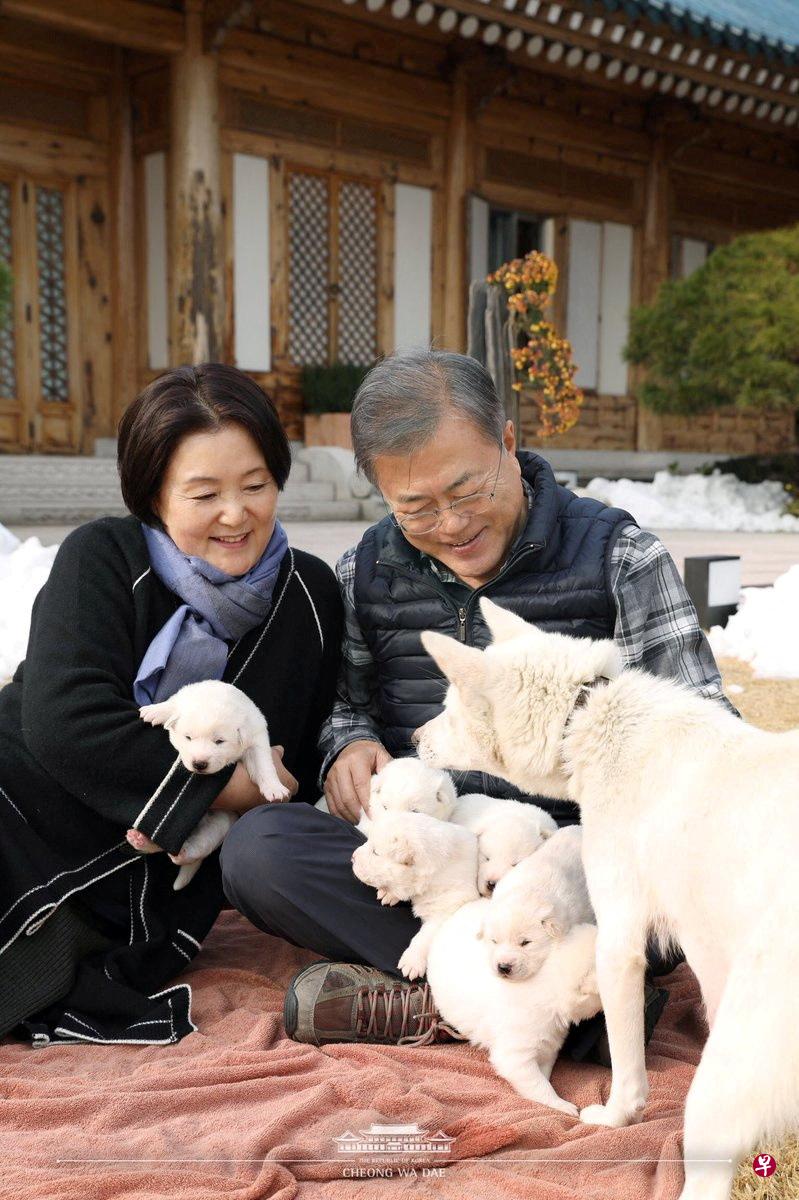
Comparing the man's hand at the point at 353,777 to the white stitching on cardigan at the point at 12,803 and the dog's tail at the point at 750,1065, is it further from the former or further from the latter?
the dog's tail at the point at 750,1065

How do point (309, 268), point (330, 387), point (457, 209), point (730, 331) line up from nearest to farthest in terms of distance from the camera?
point (330, 387), point (730, 331), point (309, 268), point (457, 209)

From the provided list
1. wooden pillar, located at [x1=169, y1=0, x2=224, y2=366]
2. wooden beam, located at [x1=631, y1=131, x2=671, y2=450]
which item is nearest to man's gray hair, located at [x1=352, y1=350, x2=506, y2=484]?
wooden pillar, located at [x1=169, y1=0, x2=224, y2=366]

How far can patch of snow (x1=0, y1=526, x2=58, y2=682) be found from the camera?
5.57m

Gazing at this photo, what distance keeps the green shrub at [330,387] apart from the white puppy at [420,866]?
952 cm

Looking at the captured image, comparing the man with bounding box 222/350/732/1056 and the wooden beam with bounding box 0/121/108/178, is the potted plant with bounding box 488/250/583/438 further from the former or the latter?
the man with bounding box 222/350/732/1056

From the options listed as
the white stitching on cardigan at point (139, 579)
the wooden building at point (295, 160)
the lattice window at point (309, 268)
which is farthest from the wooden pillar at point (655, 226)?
the white stitching on cardigan at point (139, 579)

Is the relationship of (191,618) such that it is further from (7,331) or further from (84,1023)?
(7,331)

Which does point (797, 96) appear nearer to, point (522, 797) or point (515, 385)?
point (515, 385)

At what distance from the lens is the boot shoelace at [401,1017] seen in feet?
8.46

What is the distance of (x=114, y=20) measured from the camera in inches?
398

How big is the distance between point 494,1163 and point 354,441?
5.44 feet

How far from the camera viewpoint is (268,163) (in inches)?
460

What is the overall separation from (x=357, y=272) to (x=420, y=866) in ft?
36.4

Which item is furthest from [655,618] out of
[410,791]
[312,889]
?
[312,889]
